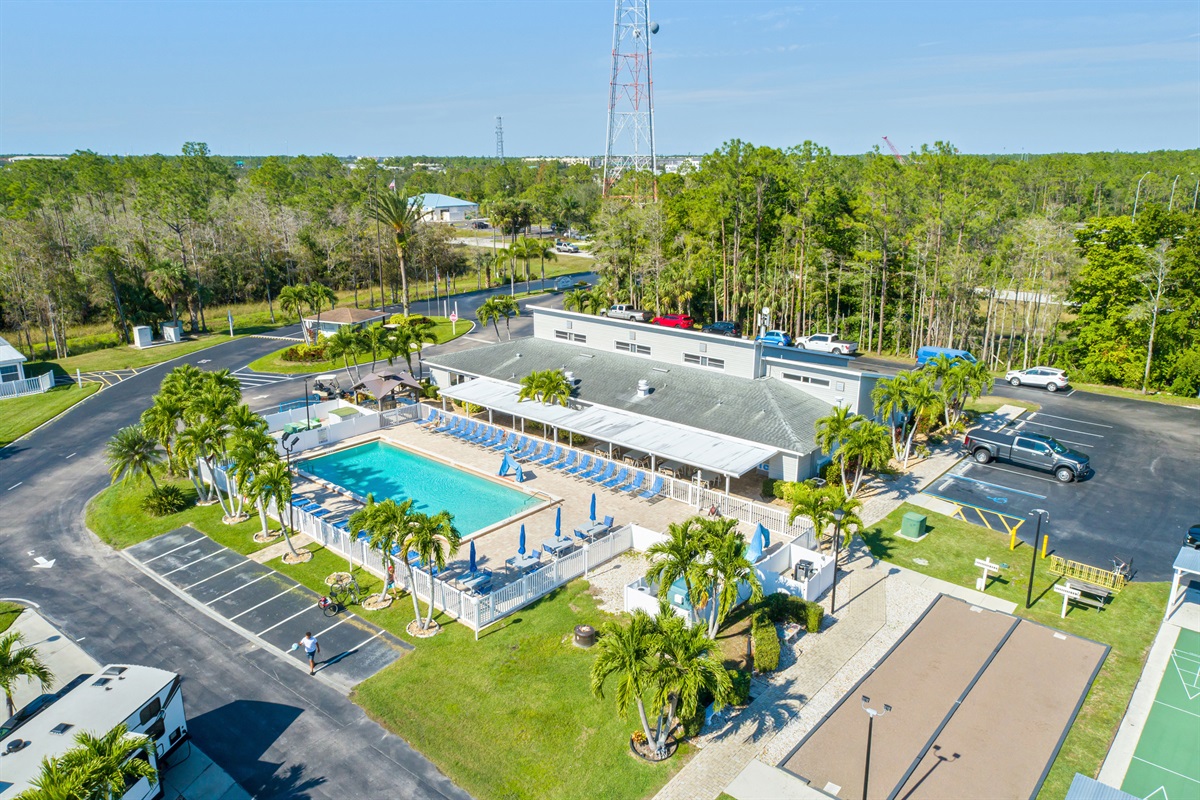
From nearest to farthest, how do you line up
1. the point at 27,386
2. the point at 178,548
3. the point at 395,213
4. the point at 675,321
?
the point at 178,548
the point at 27,386
the point at 675,321
the point at 395,213

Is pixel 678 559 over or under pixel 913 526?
over

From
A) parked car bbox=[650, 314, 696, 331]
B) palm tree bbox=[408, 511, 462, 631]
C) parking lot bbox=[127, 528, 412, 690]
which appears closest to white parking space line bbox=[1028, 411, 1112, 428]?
parked car bbox=[650, 314, 696, 331]

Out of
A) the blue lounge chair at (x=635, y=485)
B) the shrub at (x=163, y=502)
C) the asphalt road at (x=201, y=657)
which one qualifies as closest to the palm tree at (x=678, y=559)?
the asphalt road at (x=201, y=657)

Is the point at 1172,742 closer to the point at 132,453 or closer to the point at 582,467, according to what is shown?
the point at 582,467

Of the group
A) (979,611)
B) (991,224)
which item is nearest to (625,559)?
(979,611)

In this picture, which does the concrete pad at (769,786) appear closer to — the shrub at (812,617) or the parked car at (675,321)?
the shrub at (812,617)

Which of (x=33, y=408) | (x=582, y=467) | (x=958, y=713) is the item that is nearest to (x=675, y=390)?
(x=582, y=467)
